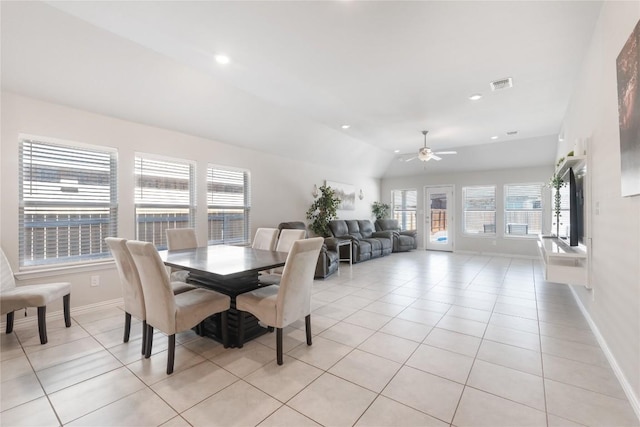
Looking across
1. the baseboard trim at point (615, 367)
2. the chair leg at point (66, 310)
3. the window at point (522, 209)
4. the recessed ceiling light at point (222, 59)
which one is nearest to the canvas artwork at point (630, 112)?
the baseboard trim at point (615, 367)

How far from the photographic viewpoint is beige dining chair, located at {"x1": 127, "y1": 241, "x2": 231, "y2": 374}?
2.15 m

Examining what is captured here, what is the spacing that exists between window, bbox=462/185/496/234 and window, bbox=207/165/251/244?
651cm

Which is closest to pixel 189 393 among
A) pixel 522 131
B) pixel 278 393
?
pixel 278 393

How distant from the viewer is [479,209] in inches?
327

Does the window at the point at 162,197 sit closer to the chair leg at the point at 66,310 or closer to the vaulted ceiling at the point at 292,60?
the vaulted ceiling at the point at 292,60

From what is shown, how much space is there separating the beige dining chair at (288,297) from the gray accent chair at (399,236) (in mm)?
6320

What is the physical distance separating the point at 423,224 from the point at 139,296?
27.3ft

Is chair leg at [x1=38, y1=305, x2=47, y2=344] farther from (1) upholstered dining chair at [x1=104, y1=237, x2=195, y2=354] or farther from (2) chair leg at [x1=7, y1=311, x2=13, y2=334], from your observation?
(1) upholstered dining chair at [x1=104, y1=237, x2=195, y2=354]

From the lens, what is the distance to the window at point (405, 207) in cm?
941

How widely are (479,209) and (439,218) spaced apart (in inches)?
44.8

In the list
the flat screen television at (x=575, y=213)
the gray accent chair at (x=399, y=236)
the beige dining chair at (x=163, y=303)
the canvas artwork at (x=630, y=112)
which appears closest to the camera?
the canvas artwork at (x=630, y=112)

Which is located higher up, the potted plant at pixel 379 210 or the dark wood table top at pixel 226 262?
the potted plant at pixel 379 210

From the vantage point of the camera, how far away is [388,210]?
9695 millimetres

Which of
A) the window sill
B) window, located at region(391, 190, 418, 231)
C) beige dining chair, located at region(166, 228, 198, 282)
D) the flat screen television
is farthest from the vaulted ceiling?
window, located at region(391, 190, 418, 231)
